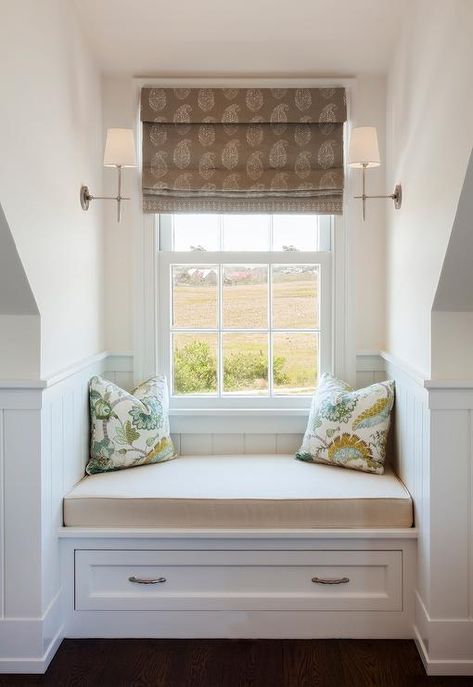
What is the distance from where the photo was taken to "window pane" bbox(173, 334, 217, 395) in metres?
3.71

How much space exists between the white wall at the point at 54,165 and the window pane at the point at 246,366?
0.61 m

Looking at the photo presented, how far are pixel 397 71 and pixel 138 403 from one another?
5.87ft

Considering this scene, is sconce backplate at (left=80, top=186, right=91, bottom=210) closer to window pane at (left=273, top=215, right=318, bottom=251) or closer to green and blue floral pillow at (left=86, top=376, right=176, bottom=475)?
green and blue floral pillow at (left=86, top=376, right=176, bottom=475)

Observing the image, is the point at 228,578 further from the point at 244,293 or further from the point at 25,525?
the point at 244,293

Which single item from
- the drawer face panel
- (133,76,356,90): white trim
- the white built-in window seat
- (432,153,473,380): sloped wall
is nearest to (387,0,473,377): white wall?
(432,153,473,380): sloped wall

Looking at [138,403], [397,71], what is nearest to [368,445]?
[138,403]

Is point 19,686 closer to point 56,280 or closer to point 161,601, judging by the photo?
point 161,601

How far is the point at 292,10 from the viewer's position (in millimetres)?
3031

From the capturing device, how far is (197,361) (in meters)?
3.71

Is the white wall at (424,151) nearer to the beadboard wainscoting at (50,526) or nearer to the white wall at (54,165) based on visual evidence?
the beadboard wainscoting at (50,526)

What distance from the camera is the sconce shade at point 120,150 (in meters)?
3.18

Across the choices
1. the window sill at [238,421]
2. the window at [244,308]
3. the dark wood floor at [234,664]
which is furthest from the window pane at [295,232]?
the dark wood floor at [234,664]

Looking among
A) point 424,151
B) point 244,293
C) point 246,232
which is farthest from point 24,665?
point 424,151

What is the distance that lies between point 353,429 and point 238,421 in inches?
23.3
